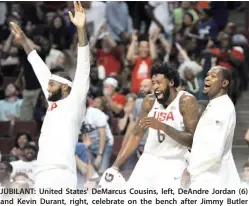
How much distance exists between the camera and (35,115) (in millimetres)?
16516

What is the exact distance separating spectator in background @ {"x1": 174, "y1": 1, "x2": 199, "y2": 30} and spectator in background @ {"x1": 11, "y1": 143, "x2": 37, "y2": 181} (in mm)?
5535

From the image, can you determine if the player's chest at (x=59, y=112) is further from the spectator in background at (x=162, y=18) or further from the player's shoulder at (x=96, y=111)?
the spectator in background at (x=162, y=18)

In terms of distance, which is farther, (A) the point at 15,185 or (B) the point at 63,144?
(A) the point at 15,185

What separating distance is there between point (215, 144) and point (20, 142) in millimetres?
5013

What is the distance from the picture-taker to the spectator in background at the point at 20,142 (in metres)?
14.6

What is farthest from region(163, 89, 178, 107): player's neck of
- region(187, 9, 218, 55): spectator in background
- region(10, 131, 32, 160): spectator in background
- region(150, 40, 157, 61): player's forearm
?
region(187, 9, 218, 55): spectator in background

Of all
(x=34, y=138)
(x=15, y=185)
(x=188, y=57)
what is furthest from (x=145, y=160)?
(x=188, y=57)

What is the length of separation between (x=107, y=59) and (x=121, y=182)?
7277mm

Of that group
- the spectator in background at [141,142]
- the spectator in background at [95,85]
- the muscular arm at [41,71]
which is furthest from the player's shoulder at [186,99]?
the spectator in background at [95,85]

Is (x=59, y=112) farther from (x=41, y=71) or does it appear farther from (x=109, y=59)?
(x=109, y=59)

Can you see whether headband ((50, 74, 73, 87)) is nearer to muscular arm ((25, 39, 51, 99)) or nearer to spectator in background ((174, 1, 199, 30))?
muscular arm ((25, 39, 51, 99))

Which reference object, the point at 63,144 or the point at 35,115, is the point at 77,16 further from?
the point at 35,115

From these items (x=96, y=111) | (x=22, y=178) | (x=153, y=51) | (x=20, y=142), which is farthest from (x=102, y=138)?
(x=153, y=51)

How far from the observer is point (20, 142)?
48.6ft
